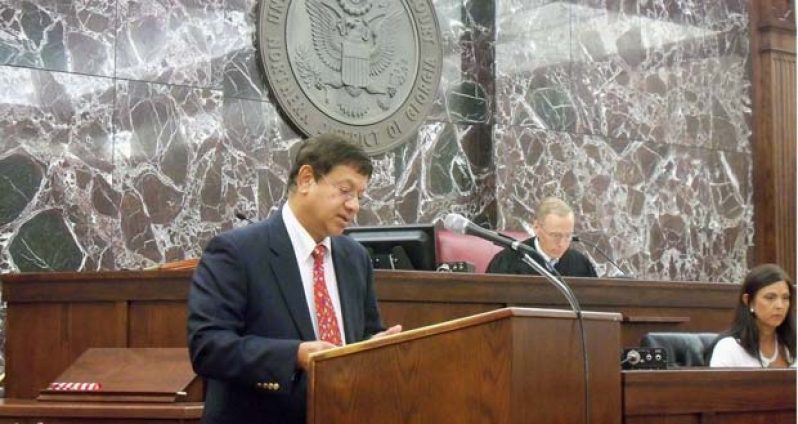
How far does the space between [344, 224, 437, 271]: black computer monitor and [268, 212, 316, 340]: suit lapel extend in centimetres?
258

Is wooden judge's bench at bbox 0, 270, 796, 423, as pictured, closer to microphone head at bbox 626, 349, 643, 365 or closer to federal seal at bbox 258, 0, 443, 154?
microphone head at bbox 626, 349, 643, 365

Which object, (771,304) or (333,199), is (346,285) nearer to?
(333,199)

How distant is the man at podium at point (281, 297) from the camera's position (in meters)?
3.15

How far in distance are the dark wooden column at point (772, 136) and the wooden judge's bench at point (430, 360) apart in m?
4.22

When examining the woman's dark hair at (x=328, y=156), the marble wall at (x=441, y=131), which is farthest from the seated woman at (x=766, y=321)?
the marble wall at (x=441, y=131)

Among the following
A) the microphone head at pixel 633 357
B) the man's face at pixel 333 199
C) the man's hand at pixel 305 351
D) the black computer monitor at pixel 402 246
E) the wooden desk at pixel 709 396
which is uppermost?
the man's face at pixel 333 199

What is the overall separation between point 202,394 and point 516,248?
1.72 meters

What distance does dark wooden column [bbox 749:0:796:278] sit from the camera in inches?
402

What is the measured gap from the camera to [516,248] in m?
3.57

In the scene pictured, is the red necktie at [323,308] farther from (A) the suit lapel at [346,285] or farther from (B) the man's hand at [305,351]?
(B) the man's hand at [305,351]

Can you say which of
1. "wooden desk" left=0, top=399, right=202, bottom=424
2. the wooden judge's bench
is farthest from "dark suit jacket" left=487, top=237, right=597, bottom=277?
"wooden desk" left=0, top=399, right=202, bottom=424

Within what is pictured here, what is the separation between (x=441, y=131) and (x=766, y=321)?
3433mm

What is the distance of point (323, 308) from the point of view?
3.33 m

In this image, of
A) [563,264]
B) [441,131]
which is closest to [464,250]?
[563,264]
